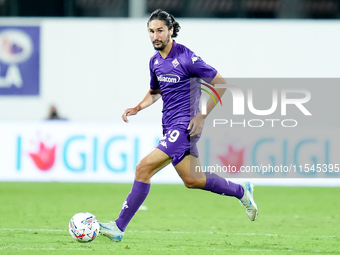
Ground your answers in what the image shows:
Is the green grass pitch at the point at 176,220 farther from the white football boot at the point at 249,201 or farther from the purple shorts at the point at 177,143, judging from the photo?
the purple shorts at the point at 177,143

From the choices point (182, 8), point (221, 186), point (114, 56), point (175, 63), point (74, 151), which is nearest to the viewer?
point (175, 63)

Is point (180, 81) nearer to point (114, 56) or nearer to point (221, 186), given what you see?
point (221, 186)

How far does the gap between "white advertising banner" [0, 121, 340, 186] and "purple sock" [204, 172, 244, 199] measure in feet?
19.2

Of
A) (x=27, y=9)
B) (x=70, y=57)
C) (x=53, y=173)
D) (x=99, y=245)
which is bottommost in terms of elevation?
(x=53, y=173)

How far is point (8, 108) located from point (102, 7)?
3.69m

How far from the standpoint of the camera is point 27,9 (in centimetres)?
1630

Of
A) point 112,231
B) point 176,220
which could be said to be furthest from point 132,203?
point 176,220

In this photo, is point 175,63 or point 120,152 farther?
point 120,152

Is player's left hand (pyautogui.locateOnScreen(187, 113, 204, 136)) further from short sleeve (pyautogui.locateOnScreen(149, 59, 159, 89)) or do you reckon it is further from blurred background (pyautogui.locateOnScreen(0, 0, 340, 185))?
blurred background (pyautogui.locateOnScreen(0, 0, 340, 185))

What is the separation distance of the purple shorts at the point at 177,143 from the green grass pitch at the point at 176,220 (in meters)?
0.84

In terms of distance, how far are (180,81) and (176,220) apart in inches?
107

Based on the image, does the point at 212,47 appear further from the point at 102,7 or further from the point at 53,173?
the point at 53,173

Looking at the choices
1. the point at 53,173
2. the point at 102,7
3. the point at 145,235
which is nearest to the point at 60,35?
the point at 102,7

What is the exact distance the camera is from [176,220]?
319 inches
